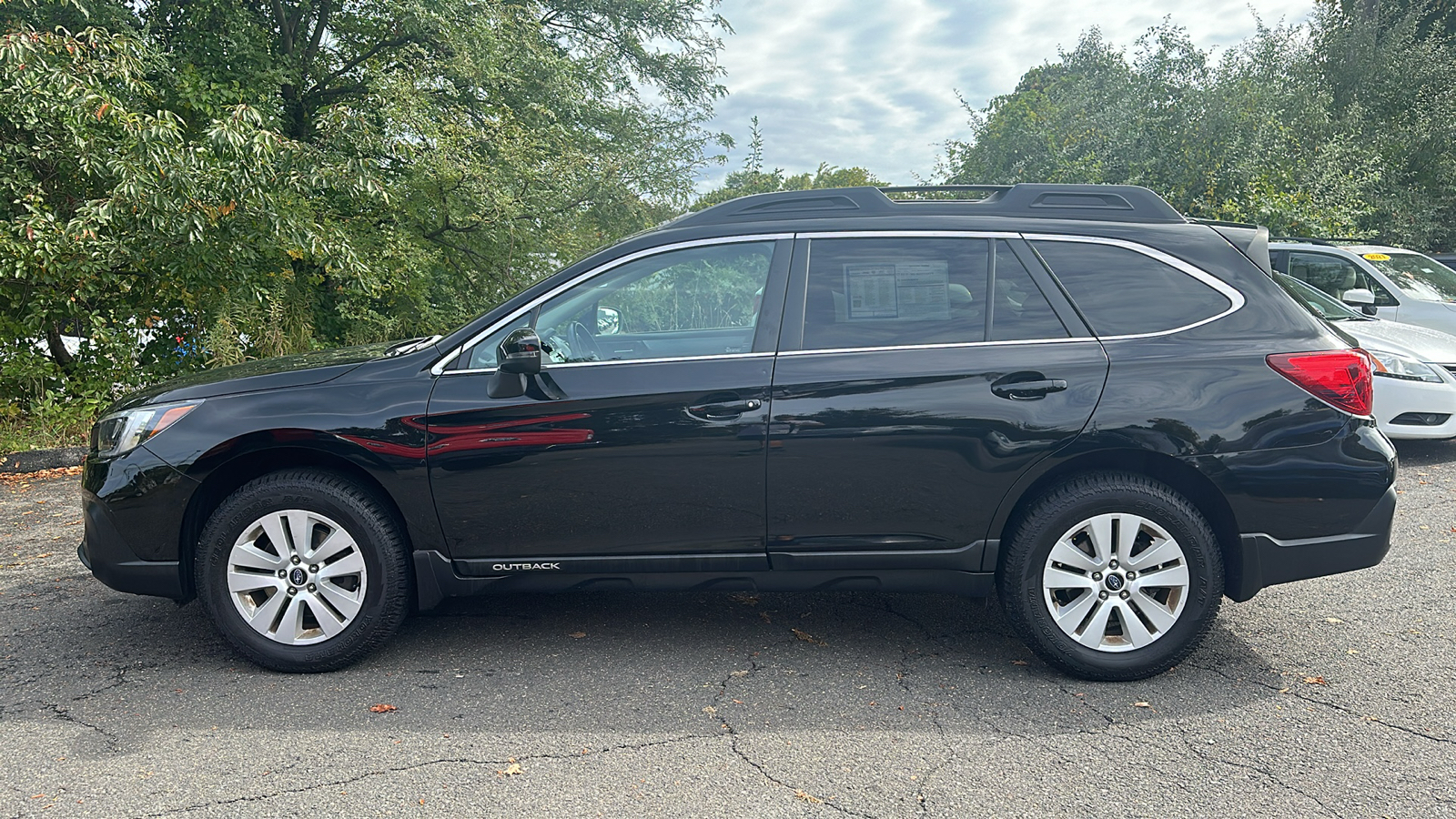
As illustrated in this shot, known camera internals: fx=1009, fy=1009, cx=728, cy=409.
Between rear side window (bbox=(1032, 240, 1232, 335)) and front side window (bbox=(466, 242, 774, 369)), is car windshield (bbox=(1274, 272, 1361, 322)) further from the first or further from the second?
front side window (bbox=(466, 242, 774, 369))

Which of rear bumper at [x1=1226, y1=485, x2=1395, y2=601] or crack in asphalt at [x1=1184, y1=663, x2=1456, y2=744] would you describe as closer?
crack in asphalt at [x1=1184, y1=663, x2=1456, y2=744]

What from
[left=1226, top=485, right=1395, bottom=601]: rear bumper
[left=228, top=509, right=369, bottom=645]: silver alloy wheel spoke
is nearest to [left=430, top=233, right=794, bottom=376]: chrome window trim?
[left=228, top=509, right=369, bottom=645]: silver alloy wheel spoke

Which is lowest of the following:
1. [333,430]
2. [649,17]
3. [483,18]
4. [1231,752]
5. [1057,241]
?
[1231,752]

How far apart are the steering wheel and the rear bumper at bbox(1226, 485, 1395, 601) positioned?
254 cm

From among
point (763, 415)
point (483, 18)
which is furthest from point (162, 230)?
point (763, 415)

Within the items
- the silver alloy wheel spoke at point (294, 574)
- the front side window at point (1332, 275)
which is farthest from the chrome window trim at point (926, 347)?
the front side window at point (1332, 275)

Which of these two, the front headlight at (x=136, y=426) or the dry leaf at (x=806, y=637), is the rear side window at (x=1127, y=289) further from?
the front headlight at (x=136, y=426)

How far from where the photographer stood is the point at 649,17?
60.0ft

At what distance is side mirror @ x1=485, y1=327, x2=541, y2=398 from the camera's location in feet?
12.2

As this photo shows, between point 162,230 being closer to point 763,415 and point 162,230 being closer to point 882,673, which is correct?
point 763,415

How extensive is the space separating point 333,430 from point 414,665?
A: 0.99 m

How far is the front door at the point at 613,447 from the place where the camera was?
379cm

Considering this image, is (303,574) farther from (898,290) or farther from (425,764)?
(898,290)

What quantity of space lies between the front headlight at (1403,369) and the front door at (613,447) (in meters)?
6.41
